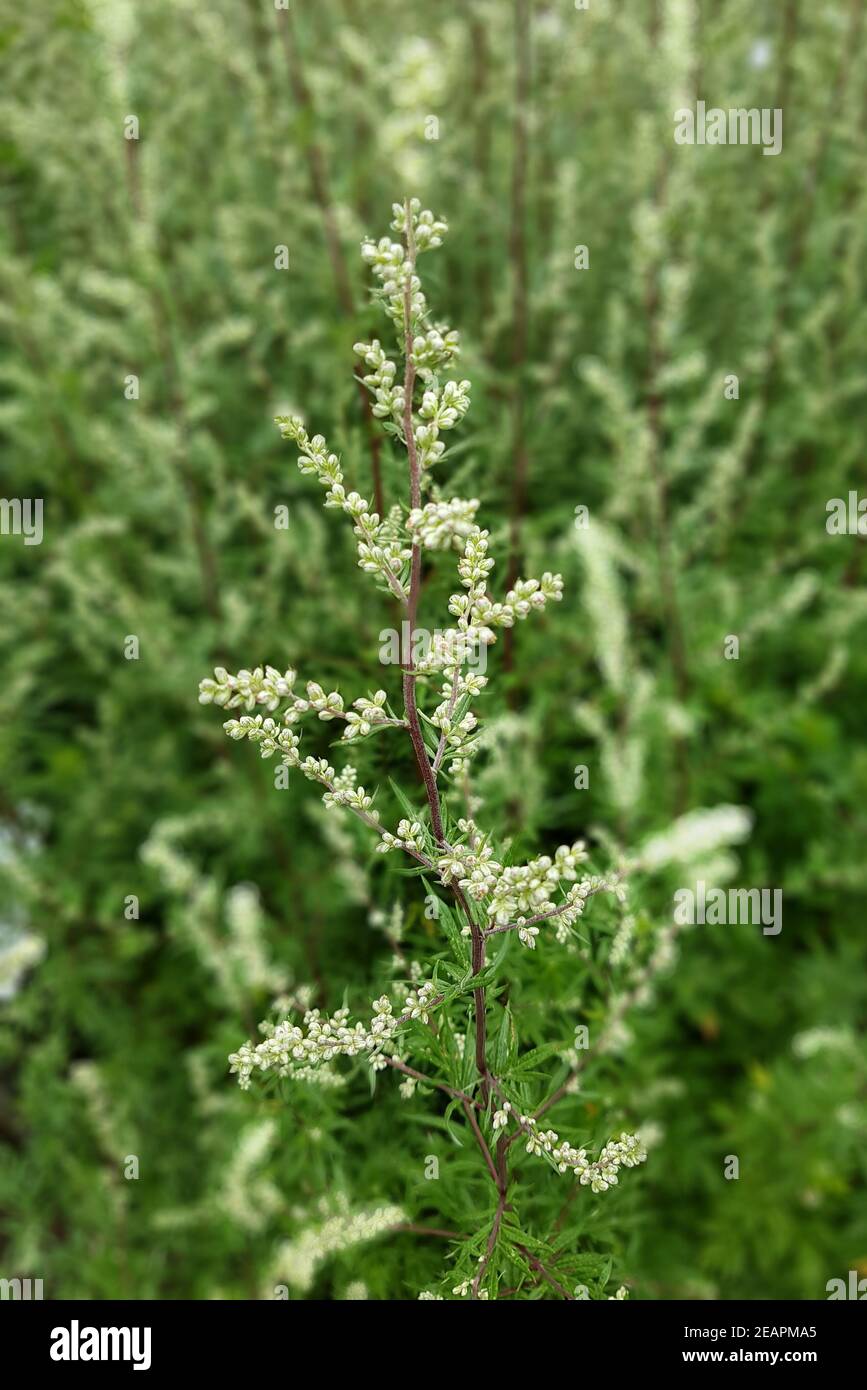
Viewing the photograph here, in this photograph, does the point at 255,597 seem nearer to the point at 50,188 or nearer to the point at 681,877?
the point at 681,877

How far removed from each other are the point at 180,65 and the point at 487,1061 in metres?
4.82

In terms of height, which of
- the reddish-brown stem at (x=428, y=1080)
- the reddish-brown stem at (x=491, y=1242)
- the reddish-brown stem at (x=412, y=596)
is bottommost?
the reddish-brown stem at (x=491, y=1242)

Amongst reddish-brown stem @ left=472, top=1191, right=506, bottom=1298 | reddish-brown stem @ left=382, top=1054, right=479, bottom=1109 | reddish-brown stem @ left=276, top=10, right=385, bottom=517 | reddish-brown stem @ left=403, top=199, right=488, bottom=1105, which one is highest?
reddish-brown stem @ left=276, top=10, right=385, bottom=517

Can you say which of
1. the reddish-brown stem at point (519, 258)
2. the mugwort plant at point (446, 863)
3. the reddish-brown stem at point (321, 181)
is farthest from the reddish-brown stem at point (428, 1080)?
the reddish-brown stem at point (519, 258)

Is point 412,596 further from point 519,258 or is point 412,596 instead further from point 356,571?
point 519,258

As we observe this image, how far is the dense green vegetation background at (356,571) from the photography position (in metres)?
3.23

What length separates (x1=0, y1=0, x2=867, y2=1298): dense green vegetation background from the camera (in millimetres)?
3230

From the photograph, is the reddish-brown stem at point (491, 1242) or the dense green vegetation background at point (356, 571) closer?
the reddish-brown stem at point (491, 1242)

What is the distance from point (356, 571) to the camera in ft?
8.19

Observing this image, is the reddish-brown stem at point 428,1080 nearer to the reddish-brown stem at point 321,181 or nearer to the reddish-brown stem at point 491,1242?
the reddish-brown stem at point 491,1242

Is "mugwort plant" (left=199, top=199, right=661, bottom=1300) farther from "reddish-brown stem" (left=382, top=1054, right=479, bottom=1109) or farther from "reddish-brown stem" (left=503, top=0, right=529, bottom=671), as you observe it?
"reddish-brown stem" (left=503, top=0, right=529, bottom=671)

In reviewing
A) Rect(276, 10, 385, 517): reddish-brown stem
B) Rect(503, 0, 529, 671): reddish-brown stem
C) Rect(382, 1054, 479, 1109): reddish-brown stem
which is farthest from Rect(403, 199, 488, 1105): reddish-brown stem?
Rect(503, 0, 529, 671): reddish-brown stem

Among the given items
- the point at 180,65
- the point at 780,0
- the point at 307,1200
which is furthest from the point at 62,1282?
the point at 780,0

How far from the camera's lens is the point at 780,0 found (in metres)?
4.42
